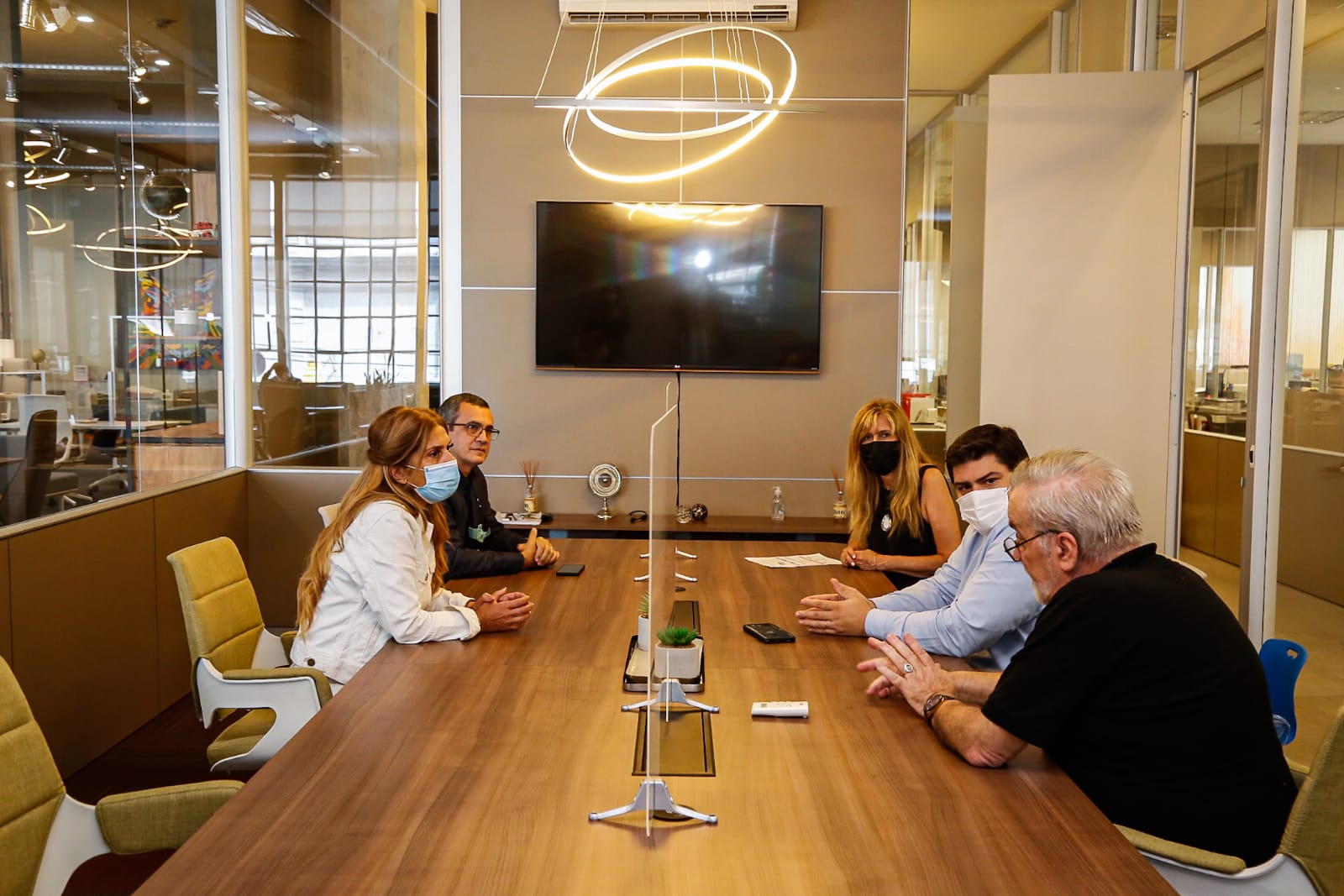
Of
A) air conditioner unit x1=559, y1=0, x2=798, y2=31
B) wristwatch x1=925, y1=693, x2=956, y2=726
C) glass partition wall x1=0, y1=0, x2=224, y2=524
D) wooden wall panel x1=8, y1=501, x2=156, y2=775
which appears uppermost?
air conditioner unit x1=559, y1=0, x2=798, y2=31

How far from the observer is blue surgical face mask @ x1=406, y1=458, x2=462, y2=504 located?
10.3ft

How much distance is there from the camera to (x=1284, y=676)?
298cm

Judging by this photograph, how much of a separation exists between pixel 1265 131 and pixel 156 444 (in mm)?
4927

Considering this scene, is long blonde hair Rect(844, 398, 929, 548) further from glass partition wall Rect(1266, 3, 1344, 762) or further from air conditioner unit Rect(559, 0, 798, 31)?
air conditioner unit Rect(559, 0, 798, 31)

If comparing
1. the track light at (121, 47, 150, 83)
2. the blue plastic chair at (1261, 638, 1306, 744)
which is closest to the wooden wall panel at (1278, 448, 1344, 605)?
the blue plastic chair at (1261, 638, 1306, 744)

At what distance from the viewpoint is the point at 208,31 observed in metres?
5.09

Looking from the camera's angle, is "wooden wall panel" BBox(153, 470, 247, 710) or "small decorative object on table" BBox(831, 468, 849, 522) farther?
"small decorative object on table" BBox(831, 468, 849, 522)

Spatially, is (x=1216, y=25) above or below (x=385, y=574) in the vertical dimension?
above

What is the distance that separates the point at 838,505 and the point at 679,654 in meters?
3.37

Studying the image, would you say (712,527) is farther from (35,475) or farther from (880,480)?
(35,475)

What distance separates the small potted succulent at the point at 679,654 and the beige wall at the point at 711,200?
3302 millimetres

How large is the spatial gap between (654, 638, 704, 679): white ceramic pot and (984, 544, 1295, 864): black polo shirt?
730 millimetres

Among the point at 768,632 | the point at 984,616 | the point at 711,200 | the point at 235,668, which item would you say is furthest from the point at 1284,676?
the point at 711,200

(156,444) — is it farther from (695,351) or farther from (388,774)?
(388,774)
